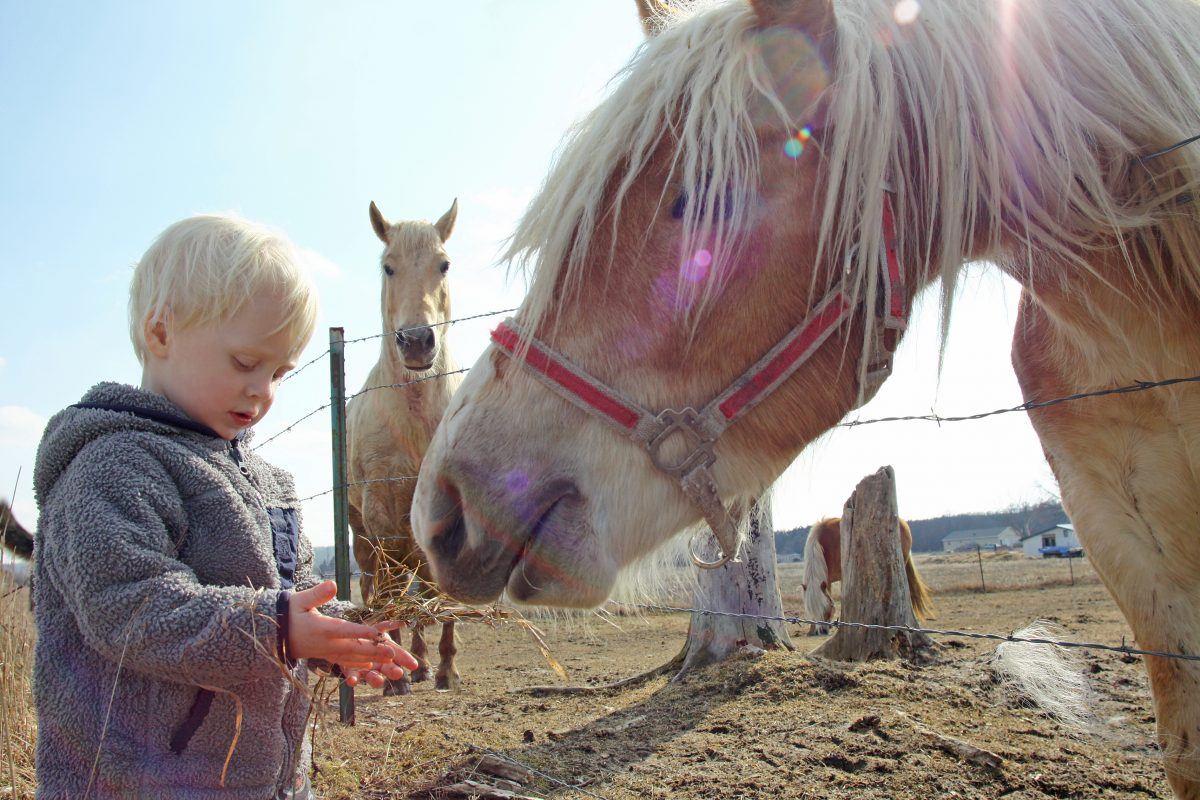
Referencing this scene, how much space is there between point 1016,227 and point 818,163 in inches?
17.5

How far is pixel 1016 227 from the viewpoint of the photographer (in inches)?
60.7

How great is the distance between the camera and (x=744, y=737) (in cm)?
338

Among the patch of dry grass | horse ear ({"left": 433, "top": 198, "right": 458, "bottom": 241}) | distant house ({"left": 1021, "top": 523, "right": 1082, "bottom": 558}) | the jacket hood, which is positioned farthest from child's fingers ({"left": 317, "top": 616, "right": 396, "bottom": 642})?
distant house ({"left": 1021, "top": 523, "right": 1082, "bottom": 558})

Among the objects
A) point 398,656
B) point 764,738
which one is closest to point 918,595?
point 764,738

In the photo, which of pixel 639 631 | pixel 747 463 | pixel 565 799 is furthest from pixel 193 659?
pixel 639 631

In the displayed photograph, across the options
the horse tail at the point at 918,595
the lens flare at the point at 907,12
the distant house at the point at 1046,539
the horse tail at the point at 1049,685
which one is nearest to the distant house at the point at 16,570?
the lens flare at the point at 907,12

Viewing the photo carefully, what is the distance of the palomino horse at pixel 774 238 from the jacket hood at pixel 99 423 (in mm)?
512

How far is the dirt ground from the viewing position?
9.36 feet

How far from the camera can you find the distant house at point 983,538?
6003cm

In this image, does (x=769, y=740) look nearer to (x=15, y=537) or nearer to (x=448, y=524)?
(x=448, y=524)

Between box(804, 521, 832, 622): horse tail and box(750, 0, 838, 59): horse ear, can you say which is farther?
box(804, 521, 832, 622): horse tail

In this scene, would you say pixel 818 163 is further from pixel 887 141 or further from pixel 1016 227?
pixel 1016 227

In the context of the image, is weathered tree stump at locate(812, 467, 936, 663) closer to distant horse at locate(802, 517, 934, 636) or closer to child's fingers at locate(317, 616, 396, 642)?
distant horse at locate(802, 517, 934, 636)

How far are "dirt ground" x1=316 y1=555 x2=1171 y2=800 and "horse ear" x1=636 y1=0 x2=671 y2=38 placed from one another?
5.50ft
